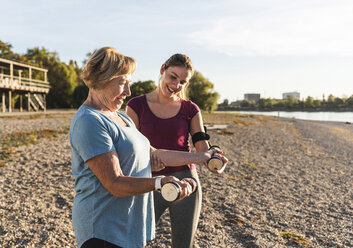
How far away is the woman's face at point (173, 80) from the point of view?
8.89 feet

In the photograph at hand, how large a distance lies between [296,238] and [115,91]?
471 centimetres

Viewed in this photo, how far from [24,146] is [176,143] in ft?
30.4

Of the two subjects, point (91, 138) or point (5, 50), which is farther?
point (5, 50)

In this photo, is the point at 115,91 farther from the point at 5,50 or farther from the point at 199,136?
the point at 5,50

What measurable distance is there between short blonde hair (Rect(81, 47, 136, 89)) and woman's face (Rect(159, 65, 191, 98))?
3.29 ft

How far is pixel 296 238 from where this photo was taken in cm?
521

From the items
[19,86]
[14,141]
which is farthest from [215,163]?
[19,86]

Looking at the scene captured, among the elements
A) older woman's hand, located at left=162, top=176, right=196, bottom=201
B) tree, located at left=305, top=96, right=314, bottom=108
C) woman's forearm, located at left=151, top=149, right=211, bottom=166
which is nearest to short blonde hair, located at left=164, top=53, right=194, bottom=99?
woman's forearm, located at left=151, top=149, right=211, bottom=166

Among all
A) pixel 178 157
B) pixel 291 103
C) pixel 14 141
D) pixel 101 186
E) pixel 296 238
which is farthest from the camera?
pixel 291 103

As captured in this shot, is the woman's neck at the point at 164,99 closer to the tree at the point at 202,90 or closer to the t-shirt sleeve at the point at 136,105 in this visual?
the t-shirt sleeve at the point at 136,105

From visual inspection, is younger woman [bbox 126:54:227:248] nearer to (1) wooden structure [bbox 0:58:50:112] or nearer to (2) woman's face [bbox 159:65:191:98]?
(2) woman's face [bbox 159:65:191:98]

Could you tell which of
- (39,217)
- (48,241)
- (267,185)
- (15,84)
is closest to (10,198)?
(39,217)

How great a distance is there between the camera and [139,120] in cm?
284

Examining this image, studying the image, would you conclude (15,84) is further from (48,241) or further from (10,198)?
(48,241)
